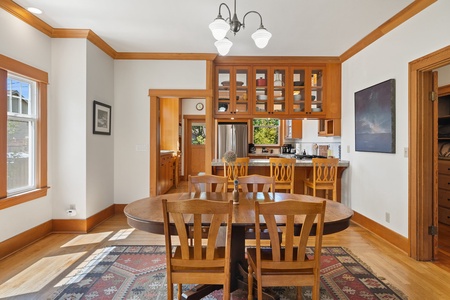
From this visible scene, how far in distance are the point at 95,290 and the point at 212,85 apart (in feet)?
10.7

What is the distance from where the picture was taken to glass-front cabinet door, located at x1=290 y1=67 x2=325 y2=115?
4551mm

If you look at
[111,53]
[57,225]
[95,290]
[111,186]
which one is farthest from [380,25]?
[57,225]

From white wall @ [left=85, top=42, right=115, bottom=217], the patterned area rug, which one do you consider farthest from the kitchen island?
white wall @ [left=85, top=42, right=115, bottom=217]

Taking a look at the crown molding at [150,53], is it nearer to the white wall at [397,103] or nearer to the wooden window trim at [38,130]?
the white wall at [397,103]

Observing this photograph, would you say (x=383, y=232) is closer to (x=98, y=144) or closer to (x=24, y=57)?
(x=98, y=144)

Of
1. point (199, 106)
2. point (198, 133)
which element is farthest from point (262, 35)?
point (198, 133)

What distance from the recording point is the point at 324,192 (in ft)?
14.5

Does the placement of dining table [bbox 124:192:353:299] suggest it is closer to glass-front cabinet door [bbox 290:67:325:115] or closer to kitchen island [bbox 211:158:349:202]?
kitchen island [bbox 211:158:349:202]

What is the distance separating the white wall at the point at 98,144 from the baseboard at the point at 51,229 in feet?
0.35

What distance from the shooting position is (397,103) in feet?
10.1

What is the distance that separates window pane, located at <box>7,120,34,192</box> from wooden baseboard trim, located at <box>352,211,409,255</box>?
443 centimetres

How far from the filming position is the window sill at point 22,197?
2.71 m

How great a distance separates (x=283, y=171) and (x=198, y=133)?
5.00 meters

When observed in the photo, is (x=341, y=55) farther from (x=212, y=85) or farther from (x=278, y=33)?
(x=212, y=85)
